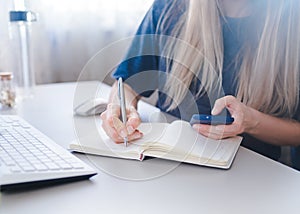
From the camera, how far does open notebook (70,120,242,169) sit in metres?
0.75

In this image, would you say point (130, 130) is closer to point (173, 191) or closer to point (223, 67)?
point (173, 191)

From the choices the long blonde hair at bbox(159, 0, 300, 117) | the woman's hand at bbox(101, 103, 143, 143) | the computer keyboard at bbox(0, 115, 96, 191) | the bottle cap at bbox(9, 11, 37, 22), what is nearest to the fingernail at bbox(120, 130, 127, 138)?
the woman's hand at bbox(101, 103, 143, 143)

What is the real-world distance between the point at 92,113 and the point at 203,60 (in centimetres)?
31

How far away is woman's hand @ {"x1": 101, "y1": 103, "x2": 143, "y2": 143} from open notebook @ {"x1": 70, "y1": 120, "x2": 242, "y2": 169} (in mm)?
13

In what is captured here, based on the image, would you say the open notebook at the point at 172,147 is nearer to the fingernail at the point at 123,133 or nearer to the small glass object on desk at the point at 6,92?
the fingernail at the point at 123,133

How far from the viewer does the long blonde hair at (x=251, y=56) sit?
972 mm

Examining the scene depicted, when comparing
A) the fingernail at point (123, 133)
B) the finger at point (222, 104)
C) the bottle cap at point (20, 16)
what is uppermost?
the bottle cap at point (20, 16)

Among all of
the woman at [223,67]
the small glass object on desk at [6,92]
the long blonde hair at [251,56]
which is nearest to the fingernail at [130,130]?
the woman at [223,67]

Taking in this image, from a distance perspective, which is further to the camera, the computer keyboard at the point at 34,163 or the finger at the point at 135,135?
the finger at the point at 135,135

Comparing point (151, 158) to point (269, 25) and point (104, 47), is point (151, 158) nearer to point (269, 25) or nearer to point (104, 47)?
point (269, 25)

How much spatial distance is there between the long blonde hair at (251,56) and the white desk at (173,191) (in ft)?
0.79

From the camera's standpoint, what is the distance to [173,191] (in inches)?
25.7

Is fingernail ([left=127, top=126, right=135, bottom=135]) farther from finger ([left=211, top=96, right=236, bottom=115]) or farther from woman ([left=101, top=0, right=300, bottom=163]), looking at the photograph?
finger ([left=211, top=96, right=236, bottom=115])

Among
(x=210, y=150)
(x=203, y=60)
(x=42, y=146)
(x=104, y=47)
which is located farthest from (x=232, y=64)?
(x=104, y=47)
